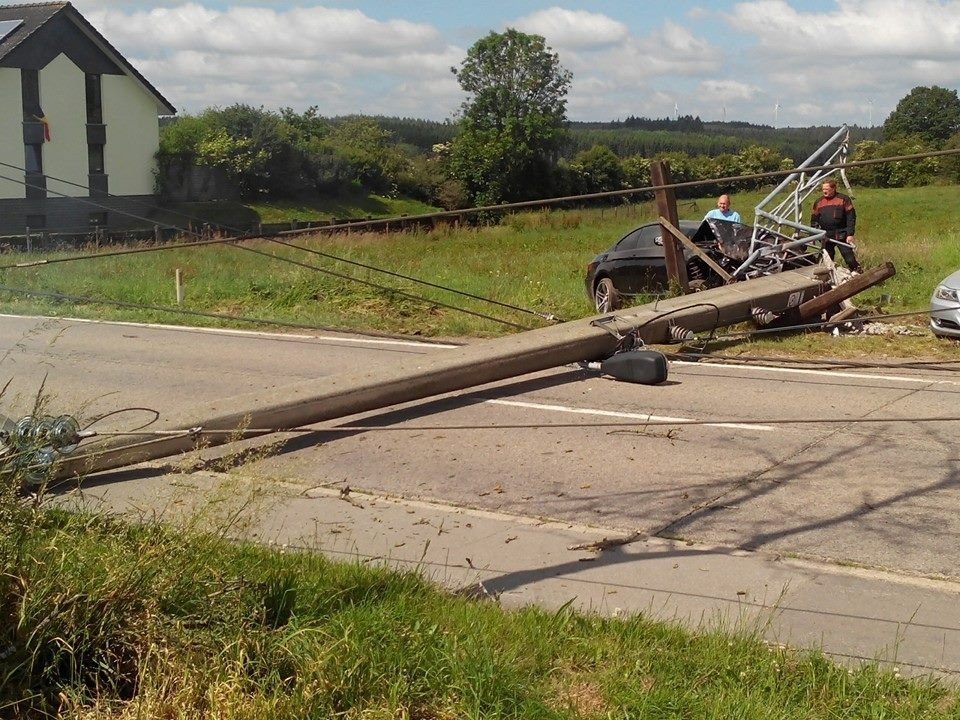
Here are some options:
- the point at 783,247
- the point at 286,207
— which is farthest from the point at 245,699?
the point at 286,207

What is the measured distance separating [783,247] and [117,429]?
35.2ft

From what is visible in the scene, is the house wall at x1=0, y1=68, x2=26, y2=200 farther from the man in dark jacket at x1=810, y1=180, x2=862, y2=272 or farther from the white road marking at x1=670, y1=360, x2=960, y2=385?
the white road marking at x1=670, y1=360, x2=960, y2=385

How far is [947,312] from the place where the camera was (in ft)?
48.6

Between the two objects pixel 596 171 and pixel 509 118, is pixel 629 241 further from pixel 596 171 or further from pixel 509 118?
pixel 509 118

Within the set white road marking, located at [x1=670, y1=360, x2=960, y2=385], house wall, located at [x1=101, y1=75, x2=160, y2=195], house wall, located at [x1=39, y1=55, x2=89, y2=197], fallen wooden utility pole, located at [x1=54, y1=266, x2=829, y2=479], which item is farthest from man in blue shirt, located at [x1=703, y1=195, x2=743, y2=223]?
house wall, located at [x1=101, y1=75, x2=160, y2=195]

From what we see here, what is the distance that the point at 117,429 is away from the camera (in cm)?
809

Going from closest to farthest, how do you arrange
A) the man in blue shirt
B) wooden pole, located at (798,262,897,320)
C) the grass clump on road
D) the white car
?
1. the grass clump on road
2. wooden pole, located at (798,262,897,320)
3. the white car
4. the man in blue shirt

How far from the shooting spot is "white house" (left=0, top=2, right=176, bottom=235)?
47375mm

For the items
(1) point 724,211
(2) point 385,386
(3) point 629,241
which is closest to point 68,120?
(3) point 629,241

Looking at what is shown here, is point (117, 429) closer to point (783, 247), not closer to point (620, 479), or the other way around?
point (620, 479)

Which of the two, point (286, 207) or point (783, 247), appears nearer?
point (783, 247)

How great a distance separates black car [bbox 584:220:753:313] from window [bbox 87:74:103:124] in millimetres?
41633

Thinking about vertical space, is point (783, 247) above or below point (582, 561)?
above

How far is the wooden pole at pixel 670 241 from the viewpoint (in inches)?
613
